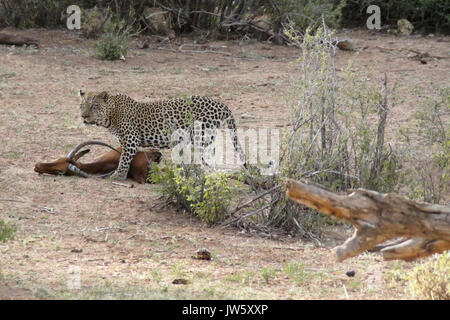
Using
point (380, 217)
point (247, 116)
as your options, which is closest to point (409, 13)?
point (247, 116)

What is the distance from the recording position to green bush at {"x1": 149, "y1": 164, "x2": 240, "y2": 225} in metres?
7.45

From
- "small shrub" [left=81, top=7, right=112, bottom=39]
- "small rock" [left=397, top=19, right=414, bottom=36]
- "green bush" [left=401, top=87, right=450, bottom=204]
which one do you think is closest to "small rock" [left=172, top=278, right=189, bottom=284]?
"green bush" [left=401, top=87, right=450, bottom=204]

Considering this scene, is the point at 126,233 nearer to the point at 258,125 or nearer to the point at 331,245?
the point at 331,245

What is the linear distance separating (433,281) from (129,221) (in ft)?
10.5

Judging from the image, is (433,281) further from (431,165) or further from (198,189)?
(431,165)

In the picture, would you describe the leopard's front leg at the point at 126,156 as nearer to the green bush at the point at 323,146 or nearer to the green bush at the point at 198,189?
the green bush at the point at 198,189

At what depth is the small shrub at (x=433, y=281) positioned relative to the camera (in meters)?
5.20

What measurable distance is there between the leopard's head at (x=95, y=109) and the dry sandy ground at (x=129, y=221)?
2.49 ft

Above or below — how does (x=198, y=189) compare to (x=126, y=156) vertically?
above

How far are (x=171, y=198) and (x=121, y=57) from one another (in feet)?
23.7

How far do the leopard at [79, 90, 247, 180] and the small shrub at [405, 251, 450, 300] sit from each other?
4.14 meters

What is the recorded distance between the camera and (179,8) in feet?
54.2

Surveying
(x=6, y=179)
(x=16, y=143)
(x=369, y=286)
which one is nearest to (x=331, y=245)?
(x=369, y=286)

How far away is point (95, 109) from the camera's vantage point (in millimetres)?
9305
